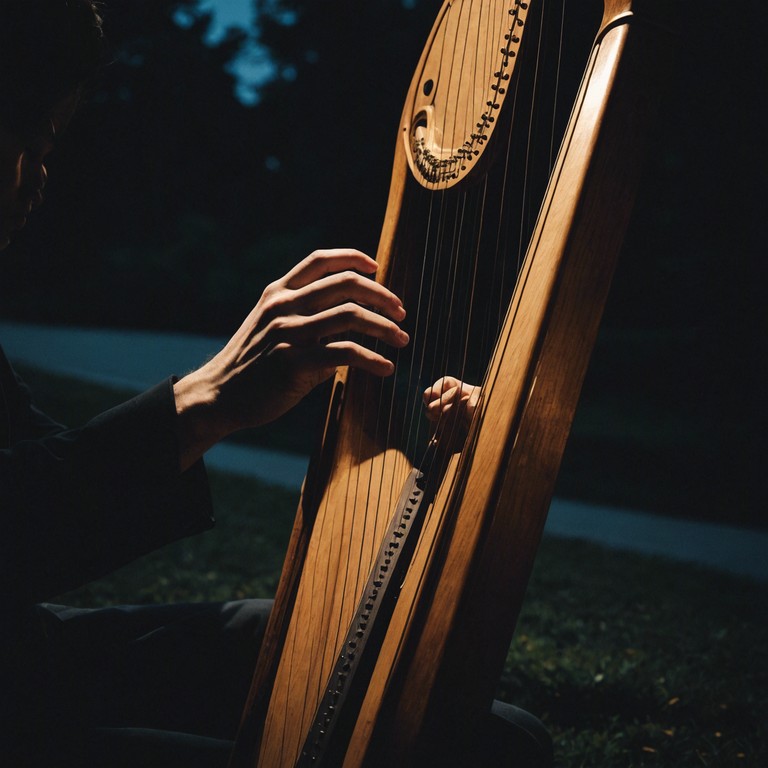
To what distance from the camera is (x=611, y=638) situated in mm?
3436

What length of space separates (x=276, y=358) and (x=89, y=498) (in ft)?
0.91

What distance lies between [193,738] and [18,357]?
1323 cm

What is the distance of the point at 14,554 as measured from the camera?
90cm

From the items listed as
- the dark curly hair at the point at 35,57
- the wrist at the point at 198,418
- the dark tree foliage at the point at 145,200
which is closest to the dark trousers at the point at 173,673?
the wrist at the point at 198,418

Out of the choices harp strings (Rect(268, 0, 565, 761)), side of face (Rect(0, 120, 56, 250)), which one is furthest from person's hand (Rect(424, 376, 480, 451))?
side of face (Rect(0, 120, 56, 250))

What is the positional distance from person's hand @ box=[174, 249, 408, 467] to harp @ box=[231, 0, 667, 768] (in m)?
0.18

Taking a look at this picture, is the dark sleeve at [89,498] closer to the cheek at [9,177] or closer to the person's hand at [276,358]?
the person's hand at [276,358]

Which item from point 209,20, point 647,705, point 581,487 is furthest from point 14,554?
point 209,20

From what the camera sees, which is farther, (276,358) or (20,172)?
(20,172)

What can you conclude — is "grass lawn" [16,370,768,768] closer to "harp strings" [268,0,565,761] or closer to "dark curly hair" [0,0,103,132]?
"harp strings" [268,0,565,761]

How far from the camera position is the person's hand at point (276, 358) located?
3.19 feet

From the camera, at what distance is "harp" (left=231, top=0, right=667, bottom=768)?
0.78m

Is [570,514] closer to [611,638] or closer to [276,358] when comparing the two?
[611,638]

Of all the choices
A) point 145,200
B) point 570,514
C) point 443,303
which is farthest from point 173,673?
point 145,200
